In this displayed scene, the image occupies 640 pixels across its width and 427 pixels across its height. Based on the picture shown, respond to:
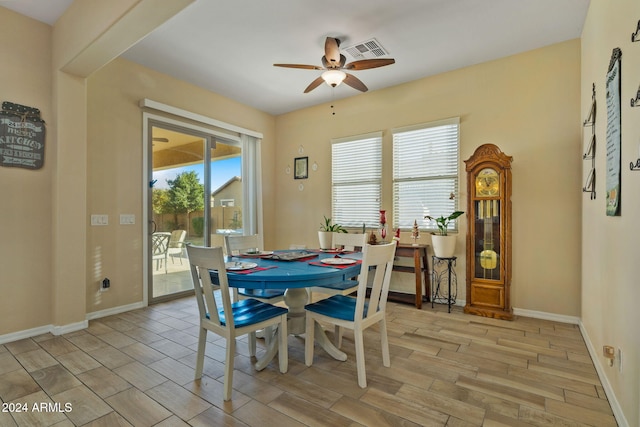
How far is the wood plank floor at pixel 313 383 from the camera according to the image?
177cm

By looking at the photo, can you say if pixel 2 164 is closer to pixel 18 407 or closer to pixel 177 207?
pixel 177 207

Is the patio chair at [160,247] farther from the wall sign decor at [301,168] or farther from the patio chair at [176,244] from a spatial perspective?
the wall sign decor at [301,168]

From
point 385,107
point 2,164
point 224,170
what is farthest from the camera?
point 224,170

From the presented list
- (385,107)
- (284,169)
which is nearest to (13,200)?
(284,169)

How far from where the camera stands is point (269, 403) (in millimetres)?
1895

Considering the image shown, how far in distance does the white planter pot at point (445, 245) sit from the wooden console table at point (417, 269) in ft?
0.86

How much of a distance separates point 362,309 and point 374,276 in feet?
0.78

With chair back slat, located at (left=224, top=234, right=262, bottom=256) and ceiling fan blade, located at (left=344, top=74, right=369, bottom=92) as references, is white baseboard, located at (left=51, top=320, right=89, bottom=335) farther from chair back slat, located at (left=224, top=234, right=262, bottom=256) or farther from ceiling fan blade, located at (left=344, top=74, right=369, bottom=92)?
ceiling fan blade, located at (left=344, top=74, right=369, bottom=92)

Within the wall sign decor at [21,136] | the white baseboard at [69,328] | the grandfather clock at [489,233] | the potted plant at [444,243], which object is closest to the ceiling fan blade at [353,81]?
the grandfather clock at [489,233]

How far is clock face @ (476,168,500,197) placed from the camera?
349cm

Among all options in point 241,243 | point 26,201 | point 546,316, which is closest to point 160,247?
point 26,201

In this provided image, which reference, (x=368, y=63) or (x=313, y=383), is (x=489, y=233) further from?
(x=313, y=383)

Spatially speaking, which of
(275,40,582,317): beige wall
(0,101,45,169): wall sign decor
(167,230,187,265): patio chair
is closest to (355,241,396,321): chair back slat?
(275,40,582,317): beige wall

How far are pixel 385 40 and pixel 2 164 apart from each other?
3813 mm
